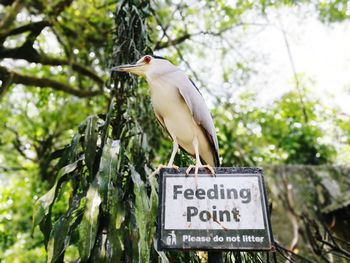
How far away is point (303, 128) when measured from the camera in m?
6.12

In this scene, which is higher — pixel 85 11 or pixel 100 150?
pixel 85 11

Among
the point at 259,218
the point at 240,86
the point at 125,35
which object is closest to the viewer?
the point at 259,218

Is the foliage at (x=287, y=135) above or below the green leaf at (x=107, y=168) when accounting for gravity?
above

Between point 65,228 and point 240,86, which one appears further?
point 240,86

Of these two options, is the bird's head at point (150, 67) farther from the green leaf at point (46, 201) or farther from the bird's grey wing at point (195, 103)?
the green leaf at point (46, 201)

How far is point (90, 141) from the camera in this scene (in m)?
1.79

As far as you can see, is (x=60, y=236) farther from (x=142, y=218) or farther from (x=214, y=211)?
(x=214, y=211)

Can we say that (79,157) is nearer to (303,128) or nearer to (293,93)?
(303,128)

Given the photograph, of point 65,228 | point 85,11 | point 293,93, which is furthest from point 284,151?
point 65,228

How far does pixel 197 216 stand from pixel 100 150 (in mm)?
967

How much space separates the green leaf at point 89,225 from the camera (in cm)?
131

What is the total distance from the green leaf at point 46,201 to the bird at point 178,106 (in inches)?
23.0

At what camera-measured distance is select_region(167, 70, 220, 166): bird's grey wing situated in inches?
60.8

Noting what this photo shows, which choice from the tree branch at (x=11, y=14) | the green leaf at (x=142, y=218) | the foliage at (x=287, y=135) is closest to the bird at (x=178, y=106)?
the green leaf at (x=142, y=218)
